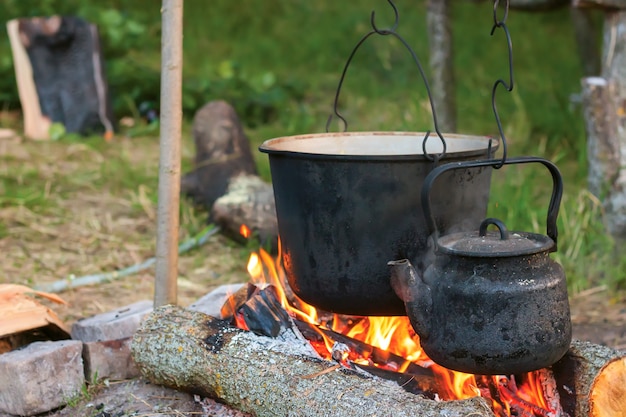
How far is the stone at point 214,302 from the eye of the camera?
10.6 feet

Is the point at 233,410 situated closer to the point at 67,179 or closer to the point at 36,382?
the point at 36,382

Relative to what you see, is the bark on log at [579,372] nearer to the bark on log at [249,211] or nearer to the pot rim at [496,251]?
the pot rim at [496,251]

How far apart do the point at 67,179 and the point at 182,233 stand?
1.33 m

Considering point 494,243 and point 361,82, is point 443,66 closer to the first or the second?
point 361,82

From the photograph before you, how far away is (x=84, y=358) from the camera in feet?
9.71

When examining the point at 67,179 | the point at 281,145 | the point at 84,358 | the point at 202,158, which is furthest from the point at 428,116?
the point at 84,358

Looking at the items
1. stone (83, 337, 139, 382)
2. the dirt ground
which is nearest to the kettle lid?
the dirt ground

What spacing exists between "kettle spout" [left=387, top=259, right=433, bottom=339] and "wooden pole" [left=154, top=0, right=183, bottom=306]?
1.09 meters

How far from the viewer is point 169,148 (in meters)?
3.14

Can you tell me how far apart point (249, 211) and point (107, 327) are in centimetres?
150

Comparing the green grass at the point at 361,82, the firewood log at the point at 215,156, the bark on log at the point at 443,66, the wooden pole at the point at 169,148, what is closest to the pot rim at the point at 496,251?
the wooden pole at the point at 169,148

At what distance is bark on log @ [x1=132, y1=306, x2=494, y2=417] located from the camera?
2.22m

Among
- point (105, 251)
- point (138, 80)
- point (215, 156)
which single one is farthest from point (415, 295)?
point (138, 80)

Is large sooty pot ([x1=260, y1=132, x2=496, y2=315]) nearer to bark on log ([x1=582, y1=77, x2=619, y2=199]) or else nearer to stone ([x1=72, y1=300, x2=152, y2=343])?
stone ([x1=72, y1=300, x2=152, y2=343])
